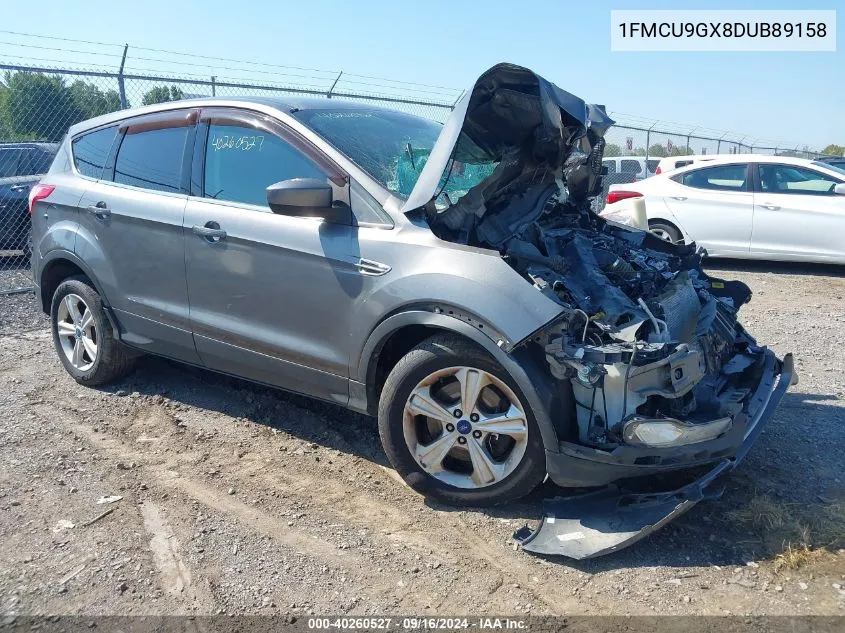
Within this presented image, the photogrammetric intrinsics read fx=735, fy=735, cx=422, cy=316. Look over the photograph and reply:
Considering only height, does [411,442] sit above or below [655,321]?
below

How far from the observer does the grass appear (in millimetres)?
3117

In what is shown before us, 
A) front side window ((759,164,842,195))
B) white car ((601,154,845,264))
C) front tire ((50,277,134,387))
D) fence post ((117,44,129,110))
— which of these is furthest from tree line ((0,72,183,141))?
front side window ((759,164,842,195))

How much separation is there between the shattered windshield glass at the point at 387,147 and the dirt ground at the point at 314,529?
1554 millimetres

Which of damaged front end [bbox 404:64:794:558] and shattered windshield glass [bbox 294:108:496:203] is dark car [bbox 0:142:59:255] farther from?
damaged front end [bbox 404:64:794:558]

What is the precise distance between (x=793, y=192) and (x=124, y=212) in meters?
8.15

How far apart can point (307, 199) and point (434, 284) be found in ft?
2.53

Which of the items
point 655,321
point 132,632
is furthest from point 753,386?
point 132,632

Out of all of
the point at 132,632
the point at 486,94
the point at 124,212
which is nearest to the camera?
the point at 132,632

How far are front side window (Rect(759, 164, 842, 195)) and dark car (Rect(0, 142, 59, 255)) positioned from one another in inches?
365

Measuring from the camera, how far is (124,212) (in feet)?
15.0

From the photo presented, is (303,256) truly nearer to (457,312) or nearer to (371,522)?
(457,312)

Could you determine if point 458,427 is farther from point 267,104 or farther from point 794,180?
point 794,180

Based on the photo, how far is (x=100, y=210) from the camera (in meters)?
4.72

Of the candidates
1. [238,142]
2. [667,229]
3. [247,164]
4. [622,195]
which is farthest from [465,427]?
[622,195]
